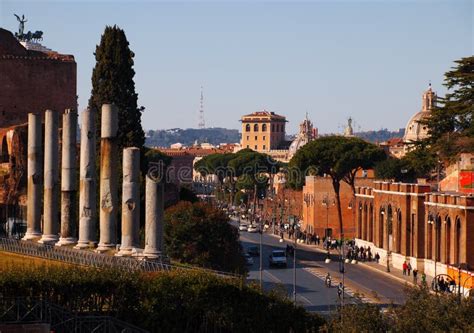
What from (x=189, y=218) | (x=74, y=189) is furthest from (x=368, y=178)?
(x=74, y=189)

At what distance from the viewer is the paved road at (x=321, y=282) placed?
51312mm

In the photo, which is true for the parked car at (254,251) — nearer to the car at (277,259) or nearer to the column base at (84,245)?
the car at (277,259)

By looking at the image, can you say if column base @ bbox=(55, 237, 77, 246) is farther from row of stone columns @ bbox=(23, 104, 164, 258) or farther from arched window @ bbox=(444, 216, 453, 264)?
arched window @ bbox=(444, 216, 453, 264)

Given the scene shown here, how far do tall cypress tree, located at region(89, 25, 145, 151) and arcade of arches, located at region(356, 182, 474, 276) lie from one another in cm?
1233

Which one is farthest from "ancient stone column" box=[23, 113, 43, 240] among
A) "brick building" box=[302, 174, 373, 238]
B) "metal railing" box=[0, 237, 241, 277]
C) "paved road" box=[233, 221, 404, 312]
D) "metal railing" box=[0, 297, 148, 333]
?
"brick building" box=[302, 174, 373, 238]

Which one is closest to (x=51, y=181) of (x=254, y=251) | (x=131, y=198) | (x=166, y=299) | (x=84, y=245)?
(x=84, y=245)

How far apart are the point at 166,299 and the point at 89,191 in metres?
11.0

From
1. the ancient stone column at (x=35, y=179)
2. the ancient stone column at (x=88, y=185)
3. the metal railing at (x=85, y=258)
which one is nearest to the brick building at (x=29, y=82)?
the ancient stone column at (x=35, y=179)

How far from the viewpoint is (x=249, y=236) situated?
306 feet

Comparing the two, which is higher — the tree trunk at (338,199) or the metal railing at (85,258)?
the tree trunk at (338,199)

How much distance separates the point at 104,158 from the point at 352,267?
24.8 m

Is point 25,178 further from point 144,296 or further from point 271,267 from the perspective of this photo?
point 144,296

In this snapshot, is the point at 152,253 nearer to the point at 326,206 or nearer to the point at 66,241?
the point at 66,241

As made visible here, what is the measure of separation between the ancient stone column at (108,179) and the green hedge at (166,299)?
25.9 ft
